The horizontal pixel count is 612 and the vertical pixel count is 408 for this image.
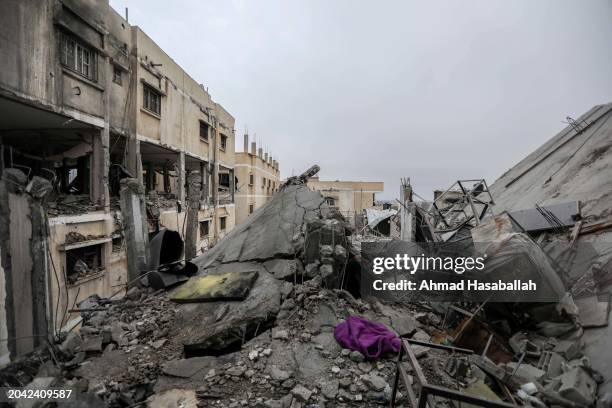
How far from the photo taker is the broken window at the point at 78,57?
26.8ft

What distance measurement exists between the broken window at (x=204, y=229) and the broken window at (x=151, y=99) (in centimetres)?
654

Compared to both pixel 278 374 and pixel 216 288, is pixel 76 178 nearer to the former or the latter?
pixel 216 288

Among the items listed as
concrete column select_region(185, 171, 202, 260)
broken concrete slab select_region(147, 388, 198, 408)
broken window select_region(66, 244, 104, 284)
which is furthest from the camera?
broken window select_region(66, 244, 104, 284)

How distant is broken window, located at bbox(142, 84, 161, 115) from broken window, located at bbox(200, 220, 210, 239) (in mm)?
6543

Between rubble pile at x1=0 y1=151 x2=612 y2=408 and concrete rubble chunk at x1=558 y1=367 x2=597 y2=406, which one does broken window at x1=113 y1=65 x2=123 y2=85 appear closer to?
rubble pile at x1=0 y1=151 x2=612 y2=408

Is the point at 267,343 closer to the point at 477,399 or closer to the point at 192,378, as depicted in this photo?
the point at 192,378

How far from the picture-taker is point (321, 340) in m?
3.91

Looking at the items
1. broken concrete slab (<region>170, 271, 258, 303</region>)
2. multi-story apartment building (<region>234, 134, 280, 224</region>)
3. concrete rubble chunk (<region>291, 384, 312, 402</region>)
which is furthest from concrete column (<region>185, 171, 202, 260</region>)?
multi-story apartment building (<region>234, 134, 280, 224</region>)

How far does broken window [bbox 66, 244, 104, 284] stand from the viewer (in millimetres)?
8352

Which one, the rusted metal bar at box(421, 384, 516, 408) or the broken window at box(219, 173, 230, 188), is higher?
the broken window at box(219, 173, 230, 188)

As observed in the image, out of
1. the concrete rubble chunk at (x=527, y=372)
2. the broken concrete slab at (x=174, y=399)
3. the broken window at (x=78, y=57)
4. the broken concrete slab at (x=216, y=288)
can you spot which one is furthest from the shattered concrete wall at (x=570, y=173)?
the broken window at (x=78, y=57)

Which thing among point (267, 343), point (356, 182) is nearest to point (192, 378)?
point (267, 343)

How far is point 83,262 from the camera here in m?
8.66

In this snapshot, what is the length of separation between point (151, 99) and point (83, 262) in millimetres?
7180
